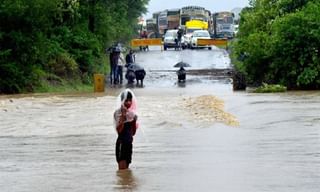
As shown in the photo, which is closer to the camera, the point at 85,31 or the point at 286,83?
the point at 286,83

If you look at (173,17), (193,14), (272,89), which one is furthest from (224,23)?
(272,89)

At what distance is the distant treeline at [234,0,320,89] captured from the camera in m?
32.6

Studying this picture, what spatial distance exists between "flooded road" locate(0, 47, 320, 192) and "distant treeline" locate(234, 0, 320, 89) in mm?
2408

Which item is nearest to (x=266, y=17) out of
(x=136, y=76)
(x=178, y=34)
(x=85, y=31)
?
(x=136, y=76)

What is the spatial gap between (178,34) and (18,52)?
36.7 meters

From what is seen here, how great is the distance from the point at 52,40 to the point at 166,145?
24889 mm

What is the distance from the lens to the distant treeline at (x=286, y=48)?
107 ft

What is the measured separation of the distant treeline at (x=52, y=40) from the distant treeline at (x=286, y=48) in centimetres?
852

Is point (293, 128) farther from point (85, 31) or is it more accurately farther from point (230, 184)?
point (85, 31)

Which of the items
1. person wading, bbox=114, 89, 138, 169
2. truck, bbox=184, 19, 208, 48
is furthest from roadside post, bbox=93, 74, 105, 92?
truck, bbox=184, 19, 208, 48

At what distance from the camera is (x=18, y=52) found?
35.2 metres

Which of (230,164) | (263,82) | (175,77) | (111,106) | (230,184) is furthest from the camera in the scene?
(175,77)

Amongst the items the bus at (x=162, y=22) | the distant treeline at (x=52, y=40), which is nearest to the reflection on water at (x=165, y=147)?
the distant treeline at (x=52, y=40)

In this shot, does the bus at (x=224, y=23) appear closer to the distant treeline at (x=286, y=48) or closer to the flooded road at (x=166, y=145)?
the distant treeline at (x=286, y=48)
